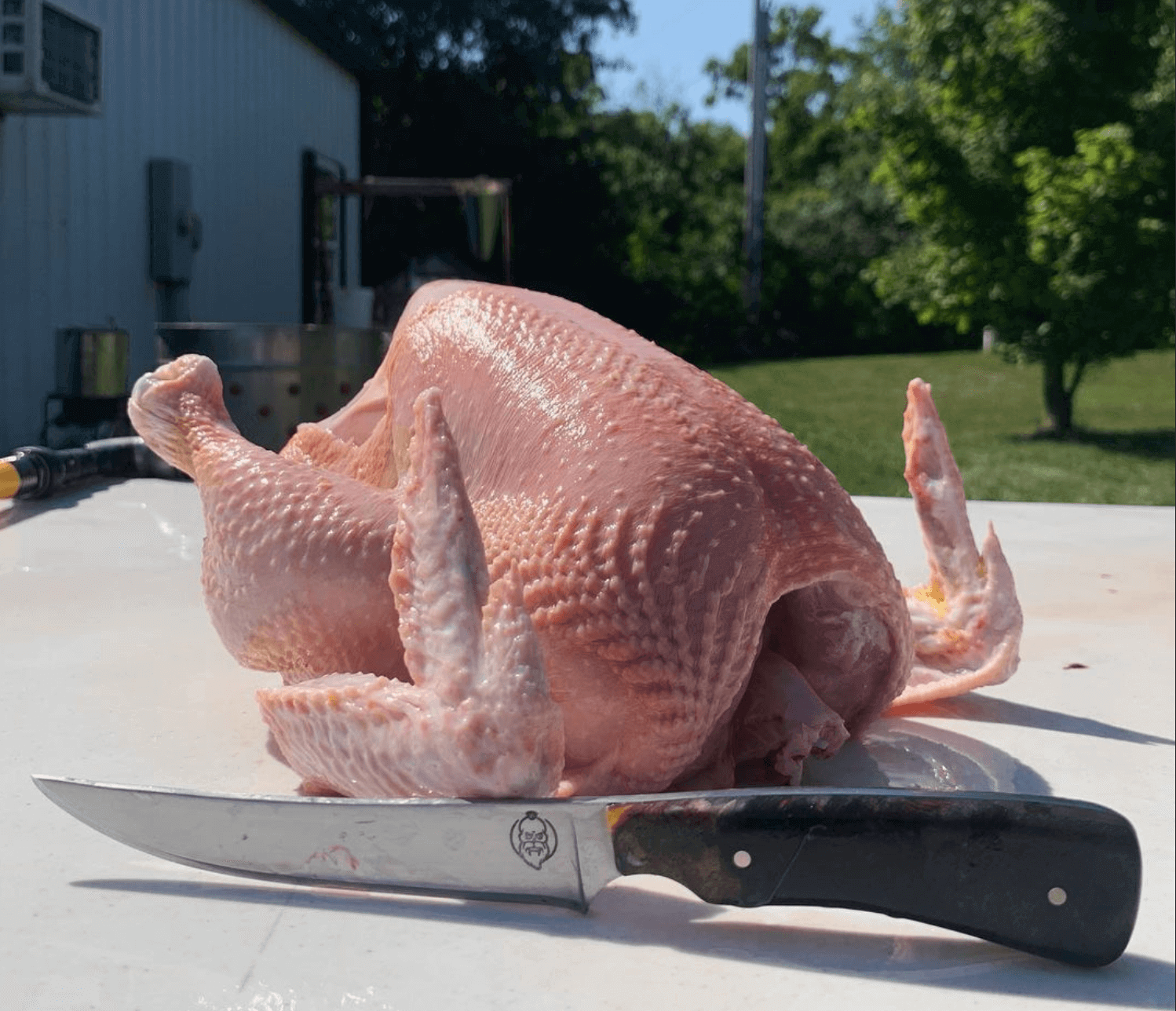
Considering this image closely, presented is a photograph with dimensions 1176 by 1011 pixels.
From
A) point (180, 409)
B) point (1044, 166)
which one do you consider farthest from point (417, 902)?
point (1044, 166)

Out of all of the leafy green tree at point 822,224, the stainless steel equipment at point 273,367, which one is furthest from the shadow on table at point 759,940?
the leafy green tree at point 822,224

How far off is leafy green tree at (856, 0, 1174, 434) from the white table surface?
22.3ft

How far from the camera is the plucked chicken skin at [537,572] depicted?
132 cm

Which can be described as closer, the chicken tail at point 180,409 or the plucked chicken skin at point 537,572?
the plucked chicken skin at point 537,572

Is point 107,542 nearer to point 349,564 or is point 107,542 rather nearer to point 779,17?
point 349,564

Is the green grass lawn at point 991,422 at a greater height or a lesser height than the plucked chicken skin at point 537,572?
lesser

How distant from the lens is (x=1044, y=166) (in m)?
8.91

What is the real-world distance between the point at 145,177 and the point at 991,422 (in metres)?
7.29

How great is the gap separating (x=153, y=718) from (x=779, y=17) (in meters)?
32.8

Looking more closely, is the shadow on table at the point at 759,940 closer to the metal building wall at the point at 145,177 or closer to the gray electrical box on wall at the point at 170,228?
the metal building wall at the point at 145,177

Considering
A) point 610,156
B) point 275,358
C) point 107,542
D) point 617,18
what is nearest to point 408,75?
point 617,18

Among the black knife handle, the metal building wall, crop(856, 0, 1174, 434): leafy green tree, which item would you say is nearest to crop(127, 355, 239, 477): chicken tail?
the black knife handle

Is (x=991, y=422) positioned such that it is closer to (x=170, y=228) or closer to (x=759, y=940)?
(x=170, y=228)

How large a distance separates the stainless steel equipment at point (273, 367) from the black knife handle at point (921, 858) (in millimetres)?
3668
